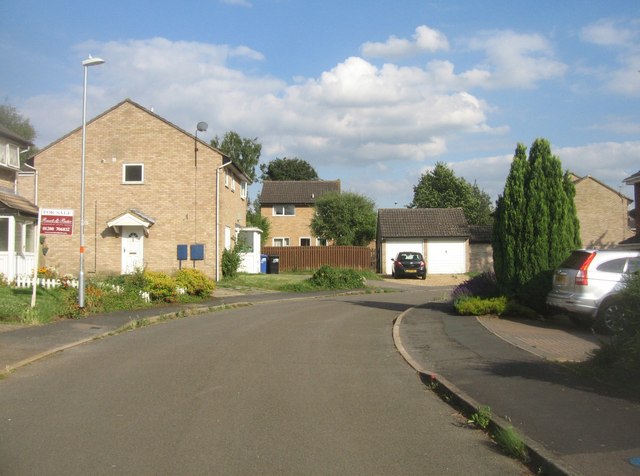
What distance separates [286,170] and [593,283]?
7377 centimetres

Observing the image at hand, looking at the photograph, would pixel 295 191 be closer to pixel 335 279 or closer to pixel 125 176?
pixel 335 279

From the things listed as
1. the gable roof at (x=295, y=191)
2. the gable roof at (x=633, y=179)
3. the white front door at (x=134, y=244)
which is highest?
the gable roof at (x=295, y=191)

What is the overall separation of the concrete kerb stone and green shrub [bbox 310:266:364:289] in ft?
59.1

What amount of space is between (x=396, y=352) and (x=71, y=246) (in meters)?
21.9

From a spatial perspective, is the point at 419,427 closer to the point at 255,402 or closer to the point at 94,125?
the point at 255,402

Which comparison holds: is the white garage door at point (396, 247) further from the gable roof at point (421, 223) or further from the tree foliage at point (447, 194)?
the tree foliage at point (447, 194)

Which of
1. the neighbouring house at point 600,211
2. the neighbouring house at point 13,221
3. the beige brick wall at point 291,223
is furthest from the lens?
the beige brick wall at point 291,223

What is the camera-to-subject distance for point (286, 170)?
84.9 m

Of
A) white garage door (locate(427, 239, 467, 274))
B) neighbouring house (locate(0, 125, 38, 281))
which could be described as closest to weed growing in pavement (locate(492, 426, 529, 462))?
neighbouring house (locate(0, 125, 38, 281))

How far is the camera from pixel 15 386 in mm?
8461

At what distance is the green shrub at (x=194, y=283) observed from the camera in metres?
21.4

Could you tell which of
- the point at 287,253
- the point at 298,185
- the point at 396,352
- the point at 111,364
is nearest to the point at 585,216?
the point at 287,253

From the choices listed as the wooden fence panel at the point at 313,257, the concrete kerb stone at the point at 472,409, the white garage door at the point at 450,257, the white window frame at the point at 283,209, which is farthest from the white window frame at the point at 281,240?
the concrete kerb stone at the point at 472,409

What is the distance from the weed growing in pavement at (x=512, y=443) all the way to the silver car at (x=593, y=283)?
23.6ft
